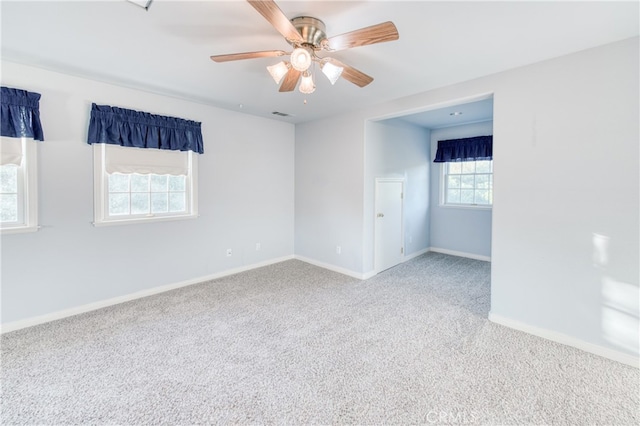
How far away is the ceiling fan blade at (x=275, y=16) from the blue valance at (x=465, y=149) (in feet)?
14.7

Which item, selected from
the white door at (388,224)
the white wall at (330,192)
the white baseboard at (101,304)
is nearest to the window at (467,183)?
the white door at (388,224)

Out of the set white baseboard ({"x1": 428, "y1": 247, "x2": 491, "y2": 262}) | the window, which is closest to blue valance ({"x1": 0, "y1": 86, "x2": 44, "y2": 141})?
the window

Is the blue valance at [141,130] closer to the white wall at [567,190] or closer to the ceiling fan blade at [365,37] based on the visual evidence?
the ceiling fan blade at [365,37]

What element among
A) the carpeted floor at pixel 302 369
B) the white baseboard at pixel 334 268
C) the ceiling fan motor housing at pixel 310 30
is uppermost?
the ceiling fan motor housing at pixel 310 30

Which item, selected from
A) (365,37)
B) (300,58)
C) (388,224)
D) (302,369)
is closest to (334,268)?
(388,224)

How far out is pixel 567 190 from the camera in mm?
2611

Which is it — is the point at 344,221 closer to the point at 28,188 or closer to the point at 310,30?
the point at 310,30

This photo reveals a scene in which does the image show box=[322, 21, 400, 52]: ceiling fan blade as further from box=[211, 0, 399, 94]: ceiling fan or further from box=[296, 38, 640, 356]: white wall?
box=[296, 38, 640, 356]: white wall

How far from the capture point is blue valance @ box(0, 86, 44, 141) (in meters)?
2.71

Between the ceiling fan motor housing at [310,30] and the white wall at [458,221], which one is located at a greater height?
the ceiling fan motor housing at [310,30]

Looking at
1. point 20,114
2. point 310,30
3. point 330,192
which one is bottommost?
point 330,192

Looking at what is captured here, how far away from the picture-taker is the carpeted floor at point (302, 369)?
1852 mm

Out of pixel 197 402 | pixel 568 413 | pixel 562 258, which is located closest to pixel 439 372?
pixel 568 413

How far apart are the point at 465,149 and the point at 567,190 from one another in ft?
9.76
